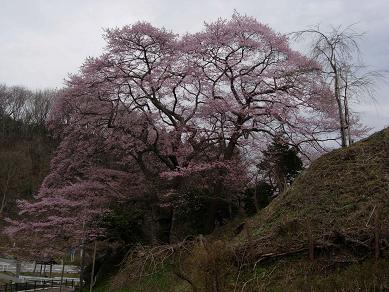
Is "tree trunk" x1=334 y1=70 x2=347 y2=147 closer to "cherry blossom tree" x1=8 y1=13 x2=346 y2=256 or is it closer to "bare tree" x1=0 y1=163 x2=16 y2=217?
"cherry blossom tree" x1=8 y1=13 x2=346 y2=256

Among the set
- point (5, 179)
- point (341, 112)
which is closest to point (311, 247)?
point (341, 112)

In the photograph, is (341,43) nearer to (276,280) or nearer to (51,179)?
(276,280)

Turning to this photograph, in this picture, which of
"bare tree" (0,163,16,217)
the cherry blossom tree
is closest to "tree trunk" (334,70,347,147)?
the cherry blossom tree

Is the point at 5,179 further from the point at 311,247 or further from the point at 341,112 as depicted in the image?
the point at 311,247

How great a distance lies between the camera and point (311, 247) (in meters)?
9.66

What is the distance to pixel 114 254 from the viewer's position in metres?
24.0

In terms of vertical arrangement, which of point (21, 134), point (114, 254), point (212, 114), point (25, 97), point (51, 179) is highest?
point (25, 97)

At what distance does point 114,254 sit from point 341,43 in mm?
15056

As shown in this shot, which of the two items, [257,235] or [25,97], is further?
[25,97]

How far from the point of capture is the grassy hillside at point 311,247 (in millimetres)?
8469

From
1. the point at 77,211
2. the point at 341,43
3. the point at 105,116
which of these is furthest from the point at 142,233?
the point at 341,43

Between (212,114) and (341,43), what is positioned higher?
(341,43)

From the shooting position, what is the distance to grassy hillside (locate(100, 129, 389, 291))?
847cm

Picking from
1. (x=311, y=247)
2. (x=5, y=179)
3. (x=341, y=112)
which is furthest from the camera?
(x=5, y=179)
